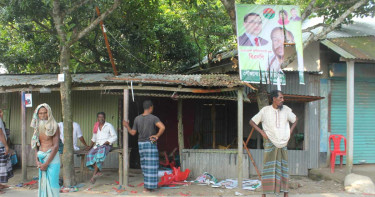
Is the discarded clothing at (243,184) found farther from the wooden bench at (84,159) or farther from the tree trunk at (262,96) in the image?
the wooden bench at (84,159)

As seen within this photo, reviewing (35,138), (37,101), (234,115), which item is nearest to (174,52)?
(234,115)

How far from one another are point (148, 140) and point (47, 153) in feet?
6.72

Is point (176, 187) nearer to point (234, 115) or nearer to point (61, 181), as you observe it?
point (61, 181)

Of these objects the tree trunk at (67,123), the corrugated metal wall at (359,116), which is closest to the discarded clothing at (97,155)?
the tree trunk at (67,123)

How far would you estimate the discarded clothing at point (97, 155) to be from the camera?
21.9 ft

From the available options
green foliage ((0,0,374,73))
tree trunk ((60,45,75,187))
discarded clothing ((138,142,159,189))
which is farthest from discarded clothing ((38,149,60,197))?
green foliage ((0,0,374,73))

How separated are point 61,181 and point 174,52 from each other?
8494 mm

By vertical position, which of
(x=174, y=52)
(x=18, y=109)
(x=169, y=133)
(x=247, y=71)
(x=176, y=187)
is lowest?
(x=176, y=187)

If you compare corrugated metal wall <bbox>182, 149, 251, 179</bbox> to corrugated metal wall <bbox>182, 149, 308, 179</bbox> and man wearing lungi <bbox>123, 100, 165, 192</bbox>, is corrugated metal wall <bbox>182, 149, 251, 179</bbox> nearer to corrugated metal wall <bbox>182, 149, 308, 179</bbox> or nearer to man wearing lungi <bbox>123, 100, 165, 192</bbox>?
corrugated metal wall <bbox>182, 149, 308, 179</bbox>

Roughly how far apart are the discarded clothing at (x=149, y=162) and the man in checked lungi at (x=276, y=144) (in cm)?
208

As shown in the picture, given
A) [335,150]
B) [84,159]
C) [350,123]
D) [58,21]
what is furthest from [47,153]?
[335,150]

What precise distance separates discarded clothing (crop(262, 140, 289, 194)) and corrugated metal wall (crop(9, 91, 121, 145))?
482 cm

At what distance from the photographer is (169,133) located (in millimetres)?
10539

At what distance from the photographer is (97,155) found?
6.67 metres
